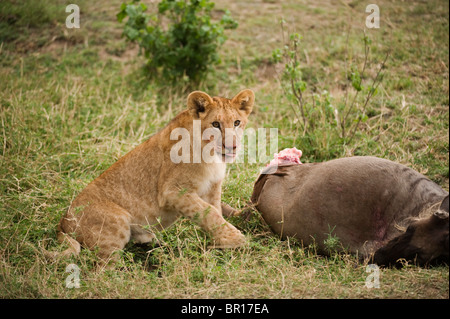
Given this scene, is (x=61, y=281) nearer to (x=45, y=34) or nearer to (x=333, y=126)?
(x=333, y=126)

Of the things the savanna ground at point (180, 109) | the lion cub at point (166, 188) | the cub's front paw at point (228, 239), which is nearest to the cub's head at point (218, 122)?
the lion cub at point (166, 188)

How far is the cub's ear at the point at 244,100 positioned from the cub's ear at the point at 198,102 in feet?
0.86

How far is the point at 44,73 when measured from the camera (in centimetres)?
816

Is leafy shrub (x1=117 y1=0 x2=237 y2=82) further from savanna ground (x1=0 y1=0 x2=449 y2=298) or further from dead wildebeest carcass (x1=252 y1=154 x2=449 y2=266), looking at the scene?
dead wildebeest carcass (x1=252 y1=154 x2=449 y2=266)

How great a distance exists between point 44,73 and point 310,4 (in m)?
5.73

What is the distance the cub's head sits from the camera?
4.28 meters

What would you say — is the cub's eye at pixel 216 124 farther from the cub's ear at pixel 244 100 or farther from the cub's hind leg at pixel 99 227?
the cub's hind leg at pixel 99 227

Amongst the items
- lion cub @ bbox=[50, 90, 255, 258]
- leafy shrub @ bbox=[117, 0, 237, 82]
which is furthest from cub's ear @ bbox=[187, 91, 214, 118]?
leafy shrub @ bbox=[117, 0, 237, 82]

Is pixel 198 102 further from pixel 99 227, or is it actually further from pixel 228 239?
pixel 99 227

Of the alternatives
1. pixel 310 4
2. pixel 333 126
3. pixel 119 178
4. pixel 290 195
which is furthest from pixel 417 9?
pixel 119 178

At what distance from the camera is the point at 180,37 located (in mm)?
7723

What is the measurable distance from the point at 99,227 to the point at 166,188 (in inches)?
27.4

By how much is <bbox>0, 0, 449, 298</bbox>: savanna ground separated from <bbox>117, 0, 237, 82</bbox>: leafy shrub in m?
0.33

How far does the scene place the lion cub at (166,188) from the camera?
4.22 meters
